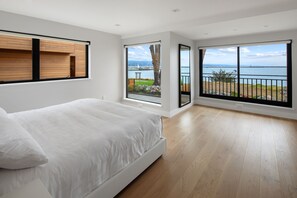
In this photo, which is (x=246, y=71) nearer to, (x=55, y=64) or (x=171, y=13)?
(x=171, y=13)

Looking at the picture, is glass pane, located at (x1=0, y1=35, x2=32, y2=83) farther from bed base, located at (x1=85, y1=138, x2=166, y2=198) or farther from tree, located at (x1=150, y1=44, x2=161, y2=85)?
bed base, located at (x1=85, y1=138, x2=166, y2=198)

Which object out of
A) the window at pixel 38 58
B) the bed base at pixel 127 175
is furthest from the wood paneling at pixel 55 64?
the bed base at pixel 127 175

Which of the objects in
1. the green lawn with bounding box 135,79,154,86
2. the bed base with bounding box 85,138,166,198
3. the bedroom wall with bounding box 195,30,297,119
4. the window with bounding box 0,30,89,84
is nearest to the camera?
the bed base with bounding box 85,138,166,198

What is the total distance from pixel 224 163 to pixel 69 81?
12.1 ft

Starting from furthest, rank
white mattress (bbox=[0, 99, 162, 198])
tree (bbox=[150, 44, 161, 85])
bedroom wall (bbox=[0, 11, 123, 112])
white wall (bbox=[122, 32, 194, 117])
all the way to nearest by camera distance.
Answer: tree (bbox=[150, 44, 161, 85]), white wall (bbox=[122, 32, 194, 117]), bedroom wall (bbox=[0, 11, 123, 112]), white mattress (bbox=[0, 99, 162, 198])

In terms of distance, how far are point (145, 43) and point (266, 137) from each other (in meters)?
3.63

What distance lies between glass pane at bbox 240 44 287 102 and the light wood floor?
4.45 feet

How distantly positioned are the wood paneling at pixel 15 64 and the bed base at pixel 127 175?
11.0ft

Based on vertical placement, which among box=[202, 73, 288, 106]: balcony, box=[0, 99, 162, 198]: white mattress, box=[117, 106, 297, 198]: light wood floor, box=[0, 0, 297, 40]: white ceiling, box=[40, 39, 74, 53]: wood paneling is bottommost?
box=[117, 106, 297, 198]: light wood floor

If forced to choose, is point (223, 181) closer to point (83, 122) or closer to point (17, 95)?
point (83, 122)

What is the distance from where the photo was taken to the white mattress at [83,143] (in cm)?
114

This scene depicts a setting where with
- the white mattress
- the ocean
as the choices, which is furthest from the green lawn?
the white mattress

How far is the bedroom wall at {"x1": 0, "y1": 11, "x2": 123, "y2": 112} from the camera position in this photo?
324cm

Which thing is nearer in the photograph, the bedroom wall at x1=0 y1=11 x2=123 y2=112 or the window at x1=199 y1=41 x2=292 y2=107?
the bedroom wall at x1=0 y1=11 x2=123 y2=112
